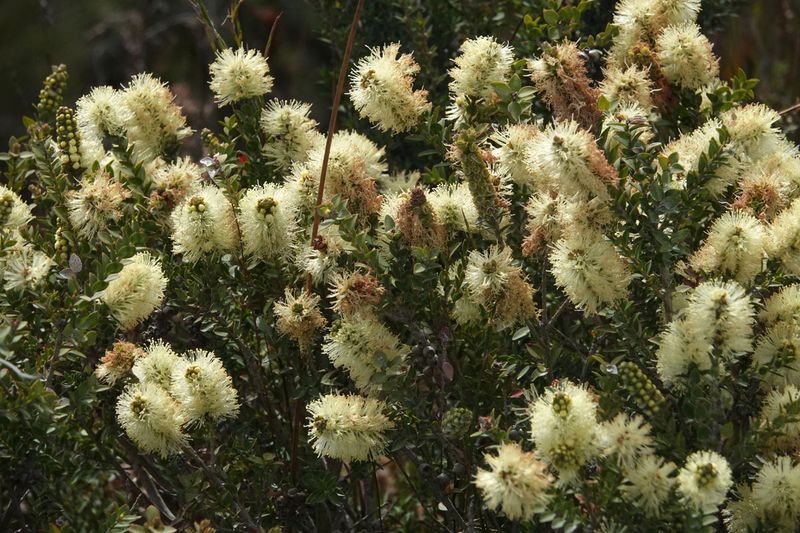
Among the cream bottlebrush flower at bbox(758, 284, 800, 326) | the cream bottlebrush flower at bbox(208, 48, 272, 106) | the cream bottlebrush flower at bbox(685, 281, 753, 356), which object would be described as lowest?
the cream bottlebrush flower at bbox(685, 281, 753, 356)

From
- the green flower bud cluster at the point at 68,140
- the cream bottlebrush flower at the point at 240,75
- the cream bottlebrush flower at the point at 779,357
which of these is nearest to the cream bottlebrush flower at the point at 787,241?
the cream bottlebrush flower at the point at 779,357

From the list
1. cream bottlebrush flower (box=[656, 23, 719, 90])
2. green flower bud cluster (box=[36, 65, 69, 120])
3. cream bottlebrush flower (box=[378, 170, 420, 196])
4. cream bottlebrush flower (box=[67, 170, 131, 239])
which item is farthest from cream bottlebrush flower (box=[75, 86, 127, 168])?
cream bottlebrush flower (box=[656, 23, 719, 90])

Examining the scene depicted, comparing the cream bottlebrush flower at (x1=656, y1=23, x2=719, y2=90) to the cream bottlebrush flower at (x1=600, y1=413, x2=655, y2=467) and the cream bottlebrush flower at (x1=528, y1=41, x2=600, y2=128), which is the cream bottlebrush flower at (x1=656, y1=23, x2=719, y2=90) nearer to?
the cream bottlebrush flower at (x1=528, y1=41, x2=600, y2=128)

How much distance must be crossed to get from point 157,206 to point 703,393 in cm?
124

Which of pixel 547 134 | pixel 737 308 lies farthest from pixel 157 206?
pixel 737 308

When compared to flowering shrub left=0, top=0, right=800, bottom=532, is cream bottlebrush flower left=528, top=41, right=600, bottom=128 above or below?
above

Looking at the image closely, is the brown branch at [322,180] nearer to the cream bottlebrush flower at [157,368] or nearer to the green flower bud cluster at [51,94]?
the cream bottlebrush flower at [157,368]

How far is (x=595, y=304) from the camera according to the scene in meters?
2.04

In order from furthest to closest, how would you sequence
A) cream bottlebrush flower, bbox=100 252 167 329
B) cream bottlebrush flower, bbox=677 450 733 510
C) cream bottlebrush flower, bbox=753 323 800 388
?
cream bottlebrush flower, bbox=100 252 167 329 < cream bottlebrush flower, bbox=753 323 800 388 < cream bottlebrush flower, bbox=677 450 733 510

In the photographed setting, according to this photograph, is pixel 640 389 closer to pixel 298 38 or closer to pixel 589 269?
pixel 589 269

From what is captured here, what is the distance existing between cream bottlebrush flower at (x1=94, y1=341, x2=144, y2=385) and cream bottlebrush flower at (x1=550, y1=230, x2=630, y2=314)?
2.85 ft

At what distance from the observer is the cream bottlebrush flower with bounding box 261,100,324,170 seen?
2479 millimetres

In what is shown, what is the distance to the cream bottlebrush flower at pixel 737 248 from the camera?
2.00 m

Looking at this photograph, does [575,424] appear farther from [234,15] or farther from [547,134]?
[234,15]
